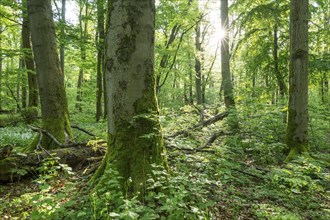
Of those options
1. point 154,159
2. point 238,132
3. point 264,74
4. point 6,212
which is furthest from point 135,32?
point 264,74

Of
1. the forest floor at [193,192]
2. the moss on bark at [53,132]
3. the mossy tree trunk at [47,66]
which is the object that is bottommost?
the forest floor at [193,192]

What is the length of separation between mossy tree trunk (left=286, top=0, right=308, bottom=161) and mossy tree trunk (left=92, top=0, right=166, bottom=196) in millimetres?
4222

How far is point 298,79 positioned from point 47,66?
598 cm

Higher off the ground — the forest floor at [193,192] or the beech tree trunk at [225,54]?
the beech tree trunk at [225,54]

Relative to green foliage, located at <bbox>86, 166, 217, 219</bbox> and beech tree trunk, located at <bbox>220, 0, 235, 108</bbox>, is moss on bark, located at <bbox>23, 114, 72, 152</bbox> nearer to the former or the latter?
green foliage, located at <bbox>86, 166, 217, 219</bbox>

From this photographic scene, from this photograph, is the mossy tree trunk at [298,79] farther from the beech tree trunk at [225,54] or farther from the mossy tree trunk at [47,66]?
the mossy tree trunk at [47,66]

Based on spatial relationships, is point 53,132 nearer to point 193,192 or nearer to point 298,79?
point 193,192

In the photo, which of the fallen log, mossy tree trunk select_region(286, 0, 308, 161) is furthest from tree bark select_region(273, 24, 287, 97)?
the fallen log

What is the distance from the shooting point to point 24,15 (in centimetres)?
966

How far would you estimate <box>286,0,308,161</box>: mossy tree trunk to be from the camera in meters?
6.06

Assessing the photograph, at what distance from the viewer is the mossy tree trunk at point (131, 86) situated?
3.33 metres

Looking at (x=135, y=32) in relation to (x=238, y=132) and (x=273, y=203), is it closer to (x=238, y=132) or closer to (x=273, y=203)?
(x=273, y=203)

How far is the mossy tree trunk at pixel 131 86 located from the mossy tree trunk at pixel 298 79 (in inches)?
166

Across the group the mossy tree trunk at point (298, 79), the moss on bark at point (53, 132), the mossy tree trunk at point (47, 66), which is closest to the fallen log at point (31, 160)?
the moss on bark at point (53, 132)
